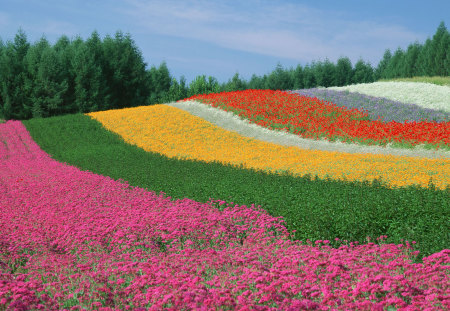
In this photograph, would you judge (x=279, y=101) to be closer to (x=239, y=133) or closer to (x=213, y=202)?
(x=239, y=133)

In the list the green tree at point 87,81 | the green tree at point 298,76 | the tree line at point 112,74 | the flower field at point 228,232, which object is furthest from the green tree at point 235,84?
the flower field at point 228,232

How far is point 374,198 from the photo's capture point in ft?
30.7

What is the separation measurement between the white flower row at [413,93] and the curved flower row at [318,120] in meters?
5.38

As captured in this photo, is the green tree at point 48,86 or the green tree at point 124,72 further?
the green tree at point 124,72

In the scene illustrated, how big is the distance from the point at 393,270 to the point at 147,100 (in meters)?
47.9

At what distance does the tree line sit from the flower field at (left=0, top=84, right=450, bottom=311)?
22.2m

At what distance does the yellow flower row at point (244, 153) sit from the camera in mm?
13567

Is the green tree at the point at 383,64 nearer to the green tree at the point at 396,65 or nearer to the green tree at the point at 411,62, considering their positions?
the green tree at the point at 396,65

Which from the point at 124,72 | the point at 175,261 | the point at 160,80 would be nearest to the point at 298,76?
the point at 160,80

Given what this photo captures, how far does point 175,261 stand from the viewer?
6.35 meters

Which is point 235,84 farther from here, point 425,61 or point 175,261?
point 175,261

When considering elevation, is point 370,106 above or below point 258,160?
above

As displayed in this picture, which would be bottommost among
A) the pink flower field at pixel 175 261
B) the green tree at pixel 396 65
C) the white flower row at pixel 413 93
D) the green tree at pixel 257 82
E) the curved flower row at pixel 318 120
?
the pink flower field at pixel 175 261

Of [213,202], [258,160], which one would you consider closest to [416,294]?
[213,202]
